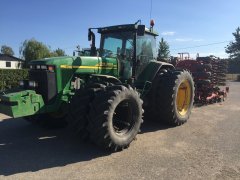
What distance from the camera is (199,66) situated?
1252 cm

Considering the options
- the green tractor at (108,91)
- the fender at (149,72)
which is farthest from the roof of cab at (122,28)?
the fender at (149,72)

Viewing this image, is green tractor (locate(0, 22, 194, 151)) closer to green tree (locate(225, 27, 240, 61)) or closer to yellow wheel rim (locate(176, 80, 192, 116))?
yellow wheel rim (locate(176, 80, 192, 116))

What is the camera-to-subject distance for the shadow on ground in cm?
529

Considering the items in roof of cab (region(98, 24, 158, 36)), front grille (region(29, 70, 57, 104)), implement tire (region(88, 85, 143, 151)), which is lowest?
implement tire (region(88, 85, 143, 151))

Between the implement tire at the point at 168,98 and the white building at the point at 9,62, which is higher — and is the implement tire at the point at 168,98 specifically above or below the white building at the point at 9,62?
below

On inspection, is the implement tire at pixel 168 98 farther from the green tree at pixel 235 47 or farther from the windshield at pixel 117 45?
the green tree at pixel 235 47

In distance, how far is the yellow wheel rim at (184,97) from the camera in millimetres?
9031

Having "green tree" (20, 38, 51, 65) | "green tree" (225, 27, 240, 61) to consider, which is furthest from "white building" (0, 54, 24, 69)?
"green tree" (225, 27, 240, 61)

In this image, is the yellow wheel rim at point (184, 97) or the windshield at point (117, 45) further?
the yellow wheel rim at point (184, 97)

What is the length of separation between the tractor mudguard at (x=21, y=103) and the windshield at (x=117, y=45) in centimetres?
273

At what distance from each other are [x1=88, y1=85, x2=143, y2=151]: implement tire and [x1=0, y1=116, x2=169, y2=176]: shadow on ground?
1.14 feet

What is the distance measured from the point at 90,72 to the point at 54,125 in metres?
1.72

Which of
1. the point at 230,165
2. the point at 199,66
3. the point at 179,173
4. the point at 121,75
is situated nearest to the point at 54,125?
the point at 121,75

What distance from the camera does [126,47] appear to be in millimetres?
7918
